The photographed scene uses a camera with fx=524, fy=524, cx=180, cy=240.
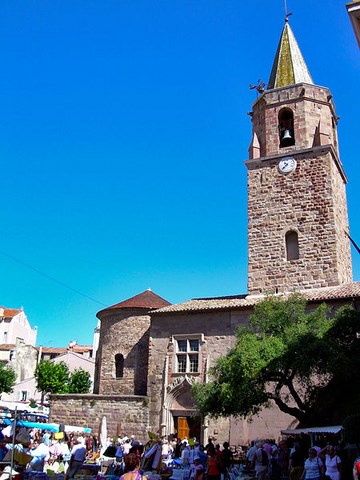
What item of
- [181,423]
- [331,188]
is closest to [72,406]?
[181,423]

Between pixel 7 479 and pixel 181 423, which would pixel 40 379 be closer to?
pixel 181 423

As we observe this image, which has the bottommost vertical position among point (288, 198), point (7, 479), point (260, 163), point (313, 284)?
point (7, 479)

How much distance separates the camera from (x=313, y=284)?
81.0ft

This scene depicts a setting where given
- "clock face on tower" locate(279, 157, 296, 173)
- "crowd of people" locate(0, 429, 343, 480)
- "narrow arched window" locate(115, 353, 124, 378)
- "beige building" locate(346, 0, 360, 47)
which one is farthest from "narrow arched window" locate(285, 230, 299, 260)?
"beige building" locate(346, 0, 360, 47)

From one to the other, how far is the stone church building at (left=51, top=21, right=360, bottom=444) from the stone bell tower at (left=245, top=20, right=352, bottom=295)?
51 mm

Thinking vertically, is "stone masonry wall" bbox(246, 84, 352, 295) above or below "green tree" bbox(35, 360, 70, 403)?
above

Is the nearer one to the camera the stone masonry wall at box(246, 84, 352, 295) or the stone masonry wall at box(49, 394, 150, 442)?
the stone masonry wall at box(49, 394, 150, 442)

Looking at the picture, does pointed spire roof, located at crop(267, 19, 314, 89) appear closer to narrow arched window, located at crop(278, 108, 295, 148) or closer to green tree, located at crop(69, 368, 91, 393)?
narrow arched window, located at crop(278, 108, 295, 148)

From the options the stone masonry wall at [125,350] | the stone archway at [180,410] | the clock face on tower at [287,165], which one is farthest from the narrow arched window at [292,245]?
the stone masonry wall at [125,350]

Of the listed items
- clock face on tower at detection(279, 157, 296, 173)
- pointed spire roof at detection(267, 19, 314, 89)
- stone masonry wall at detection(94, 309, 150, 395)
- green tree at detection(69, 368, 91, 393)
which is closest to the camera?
clock face on tower at detection(279, 157, 296, 173)

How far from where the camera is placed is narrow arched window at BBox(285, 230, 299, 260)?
25781 millimetres

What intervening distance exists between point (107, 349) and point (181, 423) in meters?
6.89

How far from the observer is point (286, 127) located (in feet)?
90.8

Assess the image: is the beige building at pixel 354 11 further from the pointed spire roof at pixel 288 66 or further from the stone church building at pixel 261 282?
the pointed spire roof at pixel 288 66
